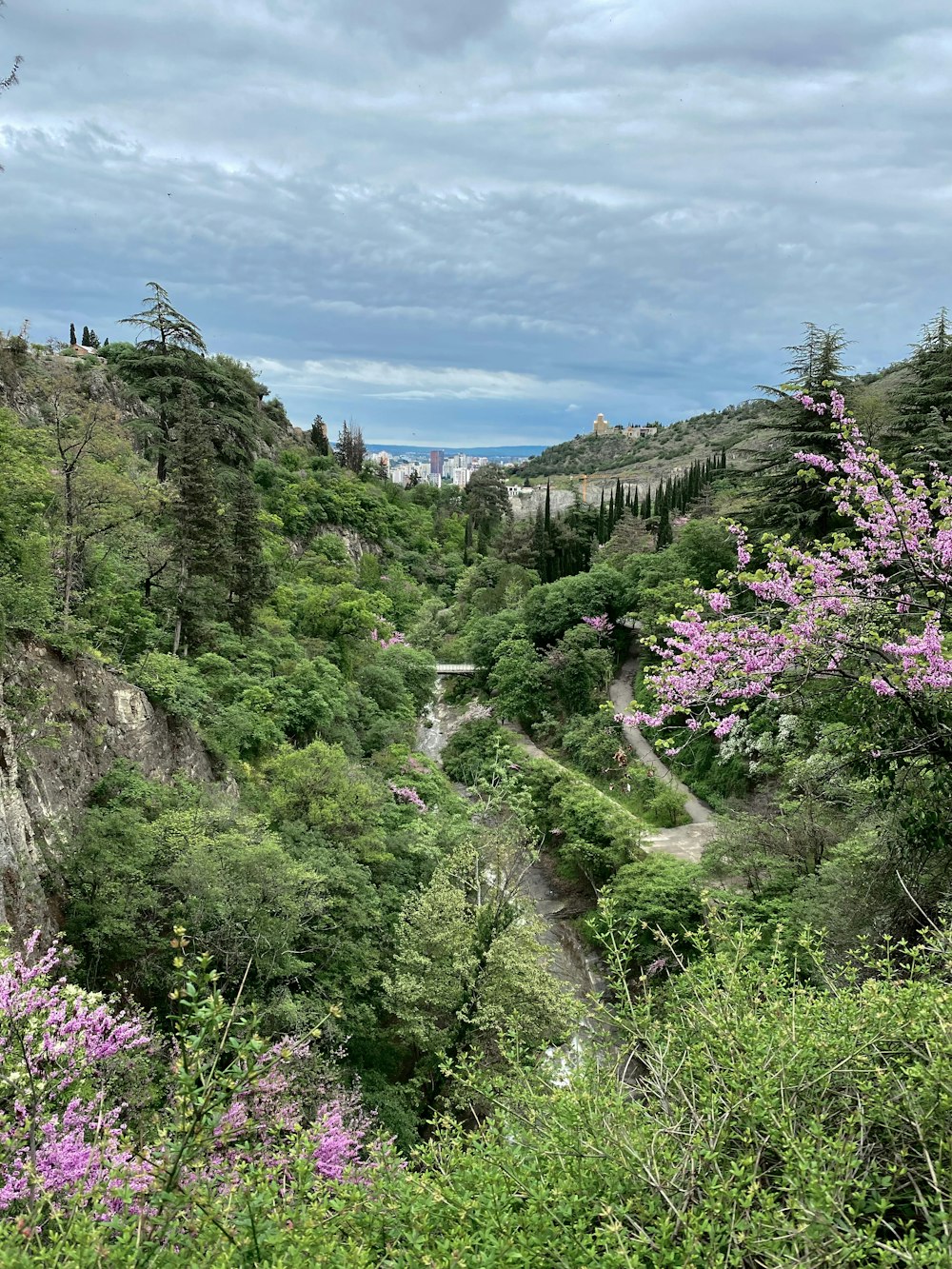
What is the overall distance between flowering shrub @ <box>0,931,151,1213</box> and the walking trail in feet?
48.5

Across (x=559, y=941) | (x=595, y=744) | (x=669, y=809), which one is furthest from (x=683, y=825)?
(x=559, y=941)

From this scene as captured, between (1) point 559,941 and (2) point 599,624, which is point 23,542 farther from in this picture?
(2) point 599,624

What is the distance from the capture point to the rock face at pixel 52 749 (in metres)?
10.1

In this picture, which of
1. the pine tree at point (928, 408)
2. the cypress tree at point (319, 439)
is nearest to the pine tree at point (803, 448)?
the pine tree at point (928, 408)

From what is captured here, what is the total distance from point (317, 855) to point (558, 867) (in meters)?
10.9

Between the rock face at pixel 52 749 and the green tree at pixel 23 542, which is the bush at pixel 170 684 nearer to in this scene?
the rock face at pixel 52 749

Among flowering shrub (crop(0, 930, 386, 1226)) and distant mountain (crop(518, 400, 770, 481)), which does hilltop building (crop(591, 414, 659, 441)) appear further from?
flowering shrub (crop(0, 930, 386, 1226))

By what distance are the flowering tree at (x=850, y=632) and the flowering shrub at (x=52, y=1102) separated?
5250mm

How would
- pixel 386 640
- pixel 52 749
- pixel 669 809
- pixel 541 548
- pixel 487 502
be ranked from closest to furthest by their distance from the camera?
1. pixel 52 749
2. pixel 669 809
3. pixel 386 640
4. pixel 541 548
5. pixel 487 502

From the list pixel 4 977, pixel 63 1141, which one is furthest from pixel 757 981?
pixel 4 977

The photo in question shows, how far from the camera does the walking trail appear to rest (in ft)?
64.8

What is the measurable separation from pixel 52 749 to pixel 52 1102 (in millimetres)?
6808

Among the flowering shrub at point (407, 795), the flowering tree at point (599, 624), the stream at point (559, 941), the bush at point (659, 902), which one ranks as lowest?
the stream at point (559, 941)

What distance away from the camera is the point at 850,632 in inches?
245
